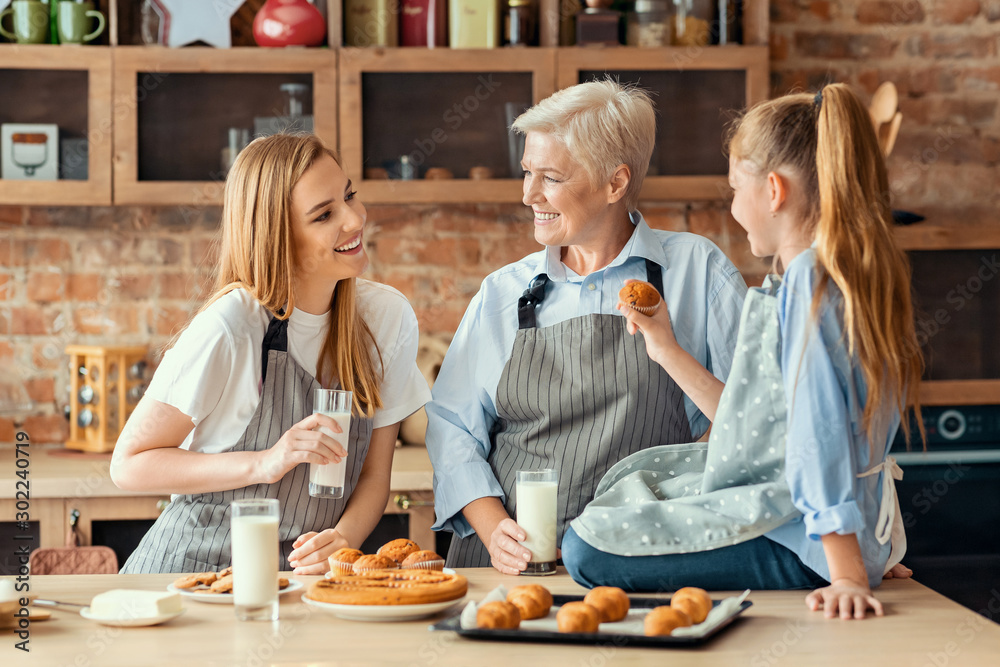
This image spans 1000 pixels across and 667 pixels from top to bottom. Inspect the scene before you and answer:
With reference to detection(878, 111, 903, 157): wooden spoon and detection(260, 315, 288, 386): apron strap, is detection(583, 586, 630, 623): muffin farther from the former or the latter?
detection(878, 111, 903, 157): wooden spoon

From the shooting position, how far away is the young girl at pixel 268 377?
1.70 meters

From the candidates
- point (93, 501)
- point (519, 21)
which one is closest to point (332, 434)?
point (93, 501)

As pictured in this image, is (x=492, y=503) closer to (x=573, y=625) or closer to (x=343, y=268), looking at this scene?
(x=343, y=268)

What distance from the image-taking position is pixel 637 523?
137 cm

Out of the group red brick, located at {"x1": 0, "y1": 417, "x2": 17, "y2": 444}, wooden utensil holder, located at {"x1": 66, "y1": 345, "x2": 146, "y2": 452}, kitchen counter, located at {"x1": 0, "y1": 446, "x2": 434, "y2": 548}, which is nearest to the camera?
kitchen counter, located at {"x1": 0, "y1": 446, "x2": 434, "y2": 548}

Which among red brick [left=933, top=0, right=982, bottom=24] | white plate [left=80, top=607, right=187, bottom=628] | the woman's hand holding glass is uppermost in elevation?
red brick [left=933, top=0, right=982, bottom=24]

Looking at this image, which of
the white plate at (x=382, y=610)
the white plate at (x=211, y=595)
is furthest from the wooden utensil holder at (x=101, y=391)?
the white plate at (x=382, y=610)

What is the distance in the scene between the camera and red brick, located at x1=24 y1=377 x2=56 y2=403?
3.23 m

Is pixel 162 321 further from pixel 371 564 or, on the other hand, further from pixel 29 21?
pixel 371 564

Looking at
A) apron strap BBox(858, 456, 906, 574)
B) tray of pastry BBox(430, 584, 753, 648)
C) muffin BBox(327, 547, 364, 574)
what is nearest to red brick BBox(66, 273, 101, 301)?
muffin BBox(327, 547, 364, 574)

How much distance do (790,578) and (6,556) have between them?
7.32 ft

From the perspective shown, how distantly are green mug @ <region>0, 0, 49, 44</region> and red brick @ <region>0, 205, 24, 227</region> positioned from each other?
0.55 metres

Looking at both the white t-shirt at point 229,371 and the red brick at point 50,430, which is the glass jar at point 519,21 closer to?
the white t-shirt at point 229,371

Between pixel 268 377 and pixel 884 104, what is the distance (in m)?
2.28
